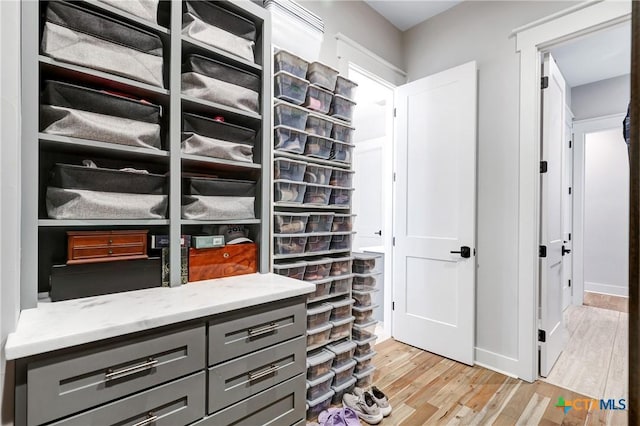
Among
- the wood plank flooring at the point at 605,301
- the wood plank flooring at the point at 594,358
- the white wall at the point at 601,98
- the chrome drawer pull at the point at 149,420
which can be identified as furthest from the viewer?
the wood plank flooring at the point at 605,301

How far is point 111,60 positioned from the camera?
1210mm

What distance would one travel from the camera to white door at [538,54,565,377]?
7.58 feet

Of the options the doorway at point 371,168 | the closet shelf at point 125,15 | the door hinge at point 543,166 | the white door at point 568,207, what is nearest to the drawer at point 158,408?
the closet shelf at point 125,15

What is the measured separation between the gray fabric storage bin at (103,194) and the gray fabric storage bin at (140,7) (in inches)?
25.2

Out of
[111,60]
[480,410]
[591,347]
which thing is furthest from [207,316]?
[591,347]

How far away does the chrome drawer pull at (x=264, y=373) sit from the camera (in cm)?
123

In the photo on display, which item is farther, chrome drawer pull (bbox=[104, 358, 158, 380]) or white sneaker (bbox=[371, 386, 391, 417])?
white sneaker (bbox=[371, 386, 391, 417])

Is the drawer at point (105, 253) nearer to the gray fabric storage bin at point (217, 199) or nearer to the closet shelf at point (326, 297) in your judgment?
the gray fabric storage bin at point (217, 199)

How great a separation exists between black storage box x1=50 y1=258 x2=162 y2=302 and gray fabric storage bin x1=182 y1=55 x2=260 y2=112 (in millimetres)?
780

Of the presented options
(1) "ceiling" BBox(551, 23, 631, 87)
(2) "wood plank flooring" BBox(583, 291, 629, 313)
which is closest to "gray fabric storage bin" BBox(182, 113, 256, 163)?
(1) "ceiling" BBox(551, 23, 631, 87)

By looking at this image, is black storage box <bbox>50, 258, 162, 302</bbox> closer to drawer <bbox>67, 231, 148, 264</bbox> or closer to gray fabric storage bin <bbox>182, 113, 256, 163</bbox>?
drawer <bbox>67, 231, 148, 264</bbox>

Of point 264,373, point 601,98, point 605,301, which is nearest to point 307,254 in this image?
point 264,373

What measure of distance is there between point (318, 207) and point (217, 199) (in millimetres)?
675

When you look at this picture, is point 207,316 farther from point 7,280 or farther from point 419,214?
point 419,214
